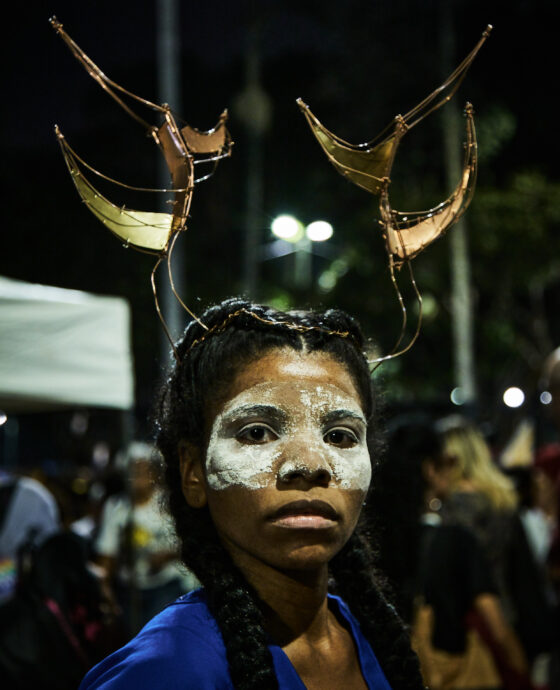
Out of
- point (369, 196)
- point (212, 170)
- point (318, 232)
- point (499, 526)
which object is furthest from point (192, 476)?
point (369, 196)

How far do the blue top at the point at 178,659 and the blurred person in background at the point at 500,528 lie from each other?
9.61 ft

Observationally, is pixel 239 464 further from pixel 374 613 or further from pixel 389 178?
pixel 389 178

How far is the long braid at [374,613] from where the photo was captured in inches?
74.2

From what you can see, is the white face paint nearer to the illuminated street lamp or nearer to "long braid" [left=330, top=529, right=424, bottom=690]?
"long braid" [left=330, top=529, right=424, bottom=690]

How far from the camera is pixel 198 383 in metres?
1.83

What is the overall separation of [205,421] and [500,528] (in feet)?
13.3

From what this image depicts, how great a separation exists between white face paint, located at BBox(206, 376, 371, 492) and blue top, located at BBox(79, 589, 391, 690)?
27 cm

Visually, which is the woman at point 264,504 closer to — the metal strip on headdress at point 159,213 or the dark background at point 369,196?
the metal strip on headdress at point 159,213

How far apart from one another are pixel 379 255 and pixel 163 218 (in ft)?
44.1

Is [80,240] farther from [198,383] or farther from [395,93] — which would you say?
[198,383]

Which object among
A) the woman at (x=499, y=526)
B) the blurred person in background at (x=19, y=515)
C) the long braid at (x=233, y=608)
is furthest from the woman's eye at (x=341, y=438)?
the blurred person in background at (x=19, y=515)

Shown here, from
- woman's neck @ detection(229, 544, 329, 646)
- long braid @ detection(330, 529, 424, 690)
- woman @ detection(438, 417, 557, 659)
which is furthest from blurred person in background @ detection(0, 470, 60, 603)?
woman's neck @ detection(229, 544, 329, 646)

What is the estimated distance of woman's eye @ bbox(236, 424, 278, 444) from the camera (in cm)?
168

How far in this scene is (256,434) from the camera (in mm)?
1690
